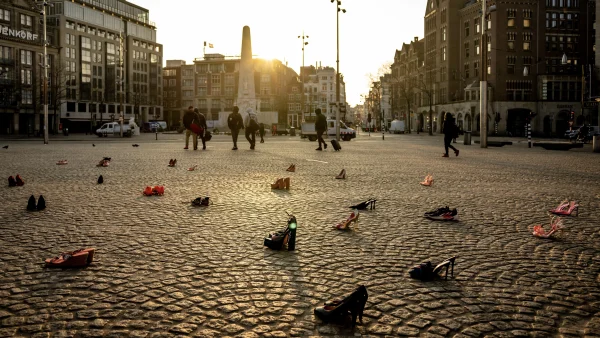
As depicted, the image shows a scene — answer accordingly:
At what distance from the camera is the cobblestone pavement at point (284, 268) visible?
329 cm

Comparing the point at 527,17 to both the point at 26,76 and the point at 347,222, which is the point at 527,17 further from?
the point at 347,222

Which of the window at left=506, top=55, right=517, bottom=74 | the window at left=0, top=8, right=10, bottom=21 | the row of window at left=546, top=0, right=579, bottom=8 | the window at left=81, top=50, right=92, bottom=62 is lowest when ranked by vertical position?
the window at left=506, top=55, right=517, bottom=74

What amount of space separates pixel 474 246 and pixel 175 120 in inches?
5470

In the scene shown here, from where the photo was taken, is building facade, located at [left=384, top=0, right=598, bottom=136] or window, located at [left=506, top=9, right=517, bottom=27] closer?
building facade, located at [left=384, top=0, right=598, bottom=136]

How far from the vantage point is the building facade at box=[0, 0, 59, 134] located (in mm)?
73500

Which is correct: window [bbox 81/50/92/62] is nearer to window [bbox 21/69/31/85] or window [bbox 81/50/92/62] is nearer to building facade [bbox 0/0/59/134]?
building facade [bbox 0/0/59/134]

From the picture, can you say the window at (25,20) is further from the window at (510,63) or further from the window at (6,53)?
the window at (510,63)

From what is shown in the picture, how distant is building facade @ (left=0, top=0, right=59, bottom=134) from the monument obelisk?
30.7m

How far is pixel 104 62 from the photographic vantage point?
10794 cm

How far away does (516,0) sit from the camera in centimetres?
7712

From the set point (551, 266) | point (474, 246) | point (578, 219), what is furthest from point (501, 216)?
point (551, 266)

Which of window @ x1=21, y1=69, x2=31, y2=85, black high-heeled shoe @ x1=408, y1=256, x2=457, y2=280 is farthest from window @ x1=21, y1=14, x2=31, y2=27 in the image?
black high-heeled shoe @ x1=408, y1=256, x2=457, y2=280

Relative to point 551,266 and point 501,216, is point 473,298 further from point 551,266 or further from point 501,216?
point 501,216

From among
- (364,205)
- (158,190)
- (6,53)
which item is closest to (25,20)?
(6,53)
